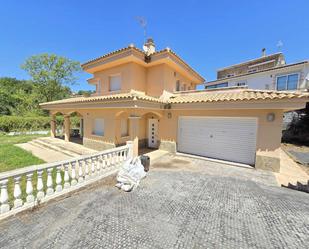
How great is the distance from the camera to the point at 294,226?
378cm

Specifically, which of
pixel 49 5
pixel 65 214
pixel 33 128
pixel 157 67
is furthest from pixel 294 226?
pixel 33 128

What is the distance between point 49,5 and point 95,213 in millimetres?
13741

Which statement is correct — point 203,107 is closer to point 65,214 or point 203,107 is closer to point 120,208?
point 120,208

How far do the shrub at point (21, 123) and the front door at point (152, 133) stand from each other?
2133 centimetres

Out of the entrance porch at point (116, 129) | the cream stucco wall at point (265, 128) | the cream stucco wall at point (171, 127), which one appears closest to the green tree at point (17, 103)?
the entrance porch at point (116, 129)

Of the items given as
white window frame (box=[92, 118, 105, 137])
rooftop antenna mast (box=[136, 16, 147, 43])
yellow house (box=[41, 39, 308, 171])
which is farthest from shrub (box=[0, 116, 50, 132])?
rooftop antenna mast (box=[136, 16, 147, 43])

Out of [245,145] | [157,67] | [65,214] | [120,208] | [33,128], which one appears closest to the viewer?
[65,214]

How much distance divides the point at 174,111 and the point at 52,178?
27.9 feet

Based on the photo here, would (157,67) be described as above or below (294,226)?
above

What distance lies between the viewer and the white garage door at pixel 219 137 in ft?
28.8

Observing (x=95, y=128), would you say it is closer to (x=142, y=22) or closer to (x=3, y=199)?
(x=3, y=199)

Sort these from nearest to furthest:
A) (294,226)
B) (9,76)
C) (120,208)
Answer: (294,226)
(120,208)
(9,76)

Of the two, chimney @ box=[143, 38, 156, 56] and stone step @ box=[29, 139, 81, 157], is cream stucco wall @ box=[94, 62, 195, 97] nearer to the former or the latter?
chimney @ box=[143, 38, 156, 56]

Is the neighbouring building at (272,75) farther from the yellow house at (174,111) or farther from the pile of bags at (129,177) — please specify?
the pile of bags at (129,177)
